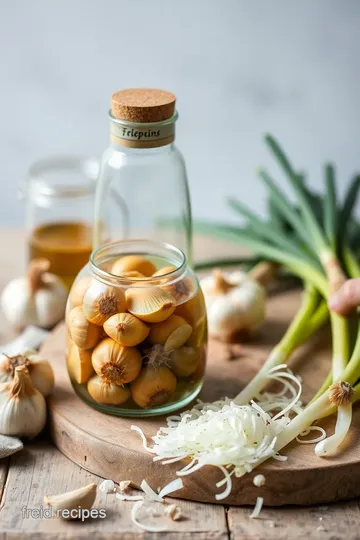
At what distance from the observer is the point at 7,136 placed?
2609 millimetres

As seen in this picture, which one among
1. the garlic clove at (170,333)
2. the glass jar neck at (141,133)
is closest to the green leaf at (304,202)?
the glass jar neck at (141,133)

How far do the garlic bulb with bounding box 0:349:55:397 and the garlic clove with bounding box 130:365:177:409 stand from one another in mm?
179

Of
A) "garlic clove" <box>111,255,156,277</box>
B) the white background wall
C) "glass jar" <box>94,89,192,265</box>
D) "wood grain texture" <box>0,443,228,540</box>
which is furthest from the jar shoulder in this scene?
the white background wall

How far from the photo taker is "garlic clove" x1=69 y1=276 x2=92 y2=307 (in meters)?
1.41

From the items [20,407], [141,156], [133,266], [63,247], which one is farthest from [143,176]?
[20,407]

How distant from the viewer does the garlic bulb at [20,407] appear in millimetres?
1393

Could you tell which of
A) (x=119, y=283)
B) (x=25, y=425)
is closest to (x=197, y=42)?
(x=119, y=283)

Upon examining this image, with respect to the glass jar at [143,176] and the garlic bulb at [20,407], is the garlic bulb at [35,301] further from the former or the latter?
the garlic bulb at [20,407]

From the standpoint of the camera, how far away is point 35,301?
1.86 m

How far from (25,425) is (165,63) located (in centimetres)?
138

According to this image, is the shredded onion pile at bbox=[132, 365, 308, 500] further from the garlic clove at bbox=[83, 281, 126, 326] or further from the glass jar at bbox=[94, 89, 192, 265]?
the glass jar at bbox=[94, 89, 192, 265]

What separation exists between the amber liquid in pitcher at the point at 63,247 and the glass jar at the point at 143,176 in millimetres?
81

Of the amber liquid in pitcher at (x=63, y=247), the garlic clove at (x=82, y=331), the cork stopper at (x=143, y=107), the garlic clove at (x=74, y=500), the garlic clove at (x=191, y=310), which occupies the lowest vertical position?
the amber liquid in pitcher at (x=63, y=247)

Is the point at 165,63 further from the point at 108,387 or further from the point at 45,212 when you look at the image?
the point at 108,387
